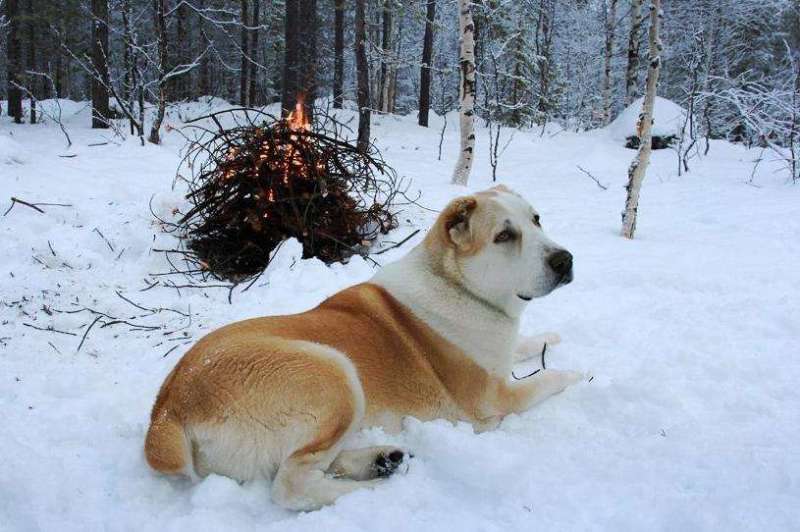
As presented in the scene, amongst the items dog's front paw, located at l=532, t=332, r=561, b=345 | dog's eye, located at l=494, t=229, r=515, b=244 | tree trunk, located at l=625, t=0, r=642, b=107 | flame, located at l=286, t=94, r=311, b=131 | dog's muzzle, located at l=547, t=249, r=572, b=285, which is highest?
tree trunk, located at l=625, t=0, r=642, b=107

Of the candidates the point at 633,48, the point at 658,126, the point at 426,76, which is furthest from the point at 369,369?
the point at 426,76

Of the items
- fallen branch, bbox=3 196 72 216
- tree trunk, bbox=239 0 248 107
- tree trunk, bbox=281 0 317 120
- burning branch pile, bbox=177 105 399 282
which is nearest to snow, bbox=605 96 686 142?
tree trunk, bbox=281 0 317 120

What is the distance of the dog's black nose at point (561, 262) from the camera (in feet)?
8.56

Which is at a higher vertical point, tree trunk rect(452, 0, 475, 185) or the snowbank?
tree trunk rect(452, 0, 475, 185)

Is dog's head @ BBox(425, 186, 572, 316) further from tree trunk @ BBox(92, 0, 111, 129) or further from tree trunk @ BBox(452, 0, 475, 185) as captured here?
tree trunk @ BBox(92, 0, 111, 129)

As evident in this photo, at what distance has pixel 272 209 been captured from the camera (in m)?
5.27

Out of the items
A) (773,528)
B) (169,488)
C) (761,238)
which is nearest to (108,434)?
(169,488)

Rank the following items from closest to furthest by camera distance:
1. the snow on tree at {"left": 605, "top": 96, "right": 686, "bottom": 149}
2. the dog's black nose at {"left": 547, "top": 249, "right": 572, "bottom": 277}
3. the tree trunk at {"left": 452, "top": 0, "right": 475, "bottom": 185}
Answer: the dog's black nose at {"left": 547, "top": 249, "right": 572, "bottom": 277}, the tree trunk at {"left": 452, "top": 0, "right": 475, "bottom": 185}, the snow on tree at {"left": 605, "top": 96, "right": 686, "bottom": 149}

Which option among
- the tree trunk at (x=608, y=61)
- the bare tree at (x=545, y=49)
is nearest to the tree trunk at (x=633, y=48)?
the tree trunk at (x=608, y=61)

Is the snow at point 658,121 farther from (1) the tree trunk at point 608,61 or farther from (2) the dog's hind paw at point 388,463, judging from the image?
(2) the dog's hind paw at point 388,463

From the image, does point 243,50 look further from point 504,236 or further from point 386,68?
point 504,236

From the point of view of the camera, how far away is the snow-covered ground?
2111 millimetres

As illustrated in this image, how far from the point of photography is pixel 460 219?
2832 mm

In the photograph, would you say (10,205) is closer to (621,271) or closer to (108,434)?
(108,434)
